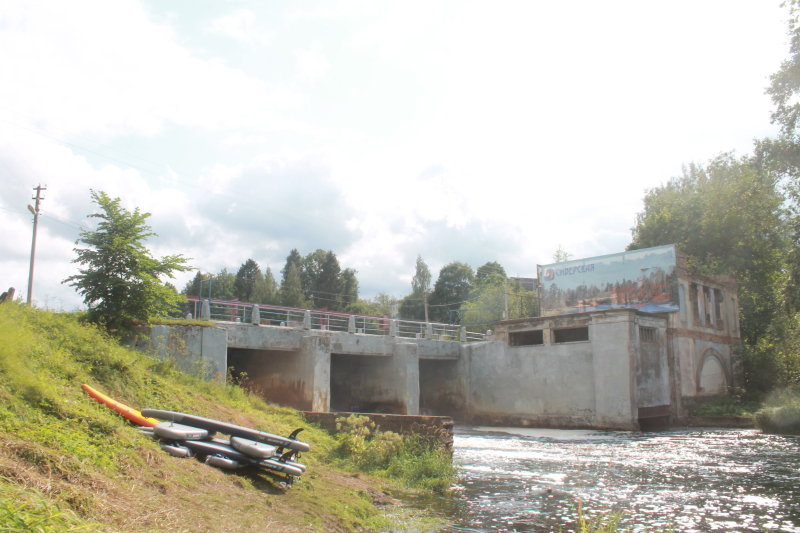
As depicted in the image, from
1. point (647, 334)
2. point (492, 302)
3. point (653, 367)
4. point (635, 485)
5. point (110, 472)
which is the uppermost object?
point (492, 302)

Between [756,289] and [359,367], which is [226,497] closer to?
[359,367]

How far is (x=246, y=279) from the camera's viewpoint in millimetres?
70125

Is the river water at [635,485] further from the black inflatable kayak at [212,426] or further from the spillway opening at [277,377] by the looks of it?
the spillway opening at [277,377]

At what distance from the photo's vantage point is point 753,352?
106 ft

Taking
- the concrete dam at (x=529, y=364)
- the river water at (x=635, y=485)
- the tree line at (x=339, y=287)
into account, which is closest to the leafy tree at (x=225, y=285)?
the tree line at (x=339, y=287)

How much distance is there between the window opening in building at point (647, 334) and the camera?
976 inches

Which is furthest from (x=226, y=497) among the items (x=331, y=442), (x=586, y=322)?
(x=586, y=322)

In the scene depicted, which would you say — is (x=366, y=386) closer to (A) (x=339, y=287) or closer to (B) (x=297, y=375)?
(B) (x=297, y=375)

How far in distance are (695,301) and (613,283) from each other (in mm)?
4177

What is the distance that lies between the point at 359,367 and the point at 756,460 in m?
18.2

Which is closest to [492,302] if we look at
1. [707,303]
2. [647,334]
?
[707,303]

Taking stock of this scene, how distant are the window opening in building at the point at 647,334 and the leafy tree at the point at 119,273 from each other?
774 inches

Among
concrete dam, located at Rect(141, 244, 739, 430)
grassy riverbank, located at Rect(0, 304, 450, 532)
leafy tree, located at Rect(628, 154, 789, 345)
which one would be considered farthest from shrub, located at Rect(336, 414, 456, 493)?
leafy tree, located at Rect(628, 154, 789, 345)

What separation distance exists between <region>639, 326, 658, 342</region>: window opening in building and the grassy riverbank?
1738cm
